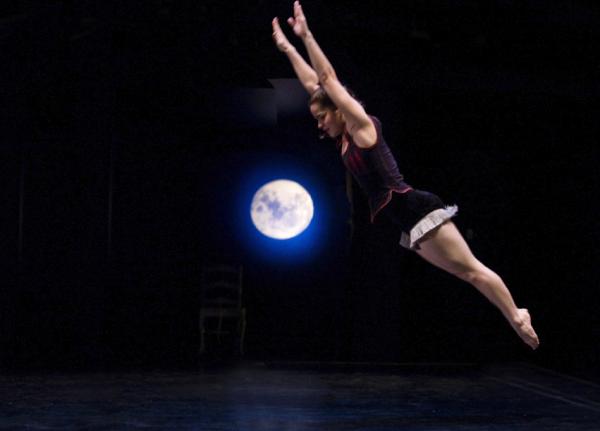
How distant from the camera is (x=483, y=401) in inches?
258

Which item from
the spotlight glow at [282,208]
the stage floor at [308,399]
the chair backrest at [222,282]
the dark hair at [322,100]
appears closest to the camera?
the dark hair at [322,100]

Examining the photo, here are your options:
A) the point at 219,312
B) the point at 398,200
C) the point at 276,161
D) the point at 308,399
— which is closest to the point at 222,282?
the point at 219,312

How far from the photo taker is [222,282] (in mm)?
9414

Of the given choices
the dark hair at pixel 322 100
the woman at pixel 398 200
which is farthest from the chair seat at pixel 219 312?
the dark hair at pixel 322 100

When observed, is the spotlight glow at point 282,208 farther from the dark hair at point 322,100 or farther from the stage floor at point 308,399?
the dark hair at point 322,100

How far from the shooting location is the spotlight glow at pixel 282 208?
31.1 feet

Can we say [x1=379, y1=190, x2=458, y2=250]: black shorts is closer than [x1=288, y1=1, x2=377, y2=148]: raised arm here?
No

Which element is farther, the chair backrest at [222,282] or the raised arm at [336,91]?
the chair backrest at [222,282]

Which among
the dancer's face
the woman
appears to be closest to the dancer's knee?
the woman

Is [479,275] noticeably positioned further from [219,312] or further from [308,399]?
Answer: [219,312]

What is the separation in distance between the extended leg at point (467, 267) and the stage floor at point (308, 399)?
4.60 ft

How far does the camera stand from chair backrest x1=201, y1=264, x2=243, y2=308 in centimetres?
939

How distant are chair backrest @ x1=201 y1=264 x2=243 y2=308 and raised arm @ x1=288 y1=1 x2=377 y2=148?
5399 mm

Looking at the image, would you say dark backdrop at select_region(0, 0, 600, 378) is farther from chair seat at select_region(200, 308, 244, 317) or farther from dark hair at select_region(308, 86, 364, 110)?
dark hair at select_region(308, 86, 364, 110)
